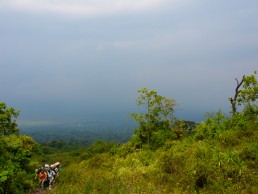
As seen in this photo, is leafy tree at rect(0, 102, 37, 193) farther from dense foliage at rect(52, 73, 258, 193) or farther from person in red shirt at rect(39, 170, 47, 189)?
dense foliage at rect(52, 73, 258, 193)

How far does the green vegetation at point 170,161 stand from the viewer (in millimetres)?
15484

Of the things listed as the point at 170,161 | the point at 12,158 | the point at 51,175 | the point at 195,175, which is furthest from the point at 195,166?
the point at 12,158

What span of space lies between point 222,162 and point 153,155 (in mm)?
9723

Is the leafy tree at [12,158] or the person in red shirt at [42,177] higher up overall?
the leafy tree at [12,158]

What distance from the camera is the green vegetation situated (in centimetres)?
1548

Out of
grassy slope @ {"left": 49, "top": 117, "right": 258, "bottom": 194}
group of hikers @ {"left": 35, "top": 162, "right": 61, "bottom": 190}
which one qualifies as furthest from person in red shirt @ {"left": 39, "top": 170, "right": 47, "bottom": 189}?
grassy slope @ {"left": 49, "top": 117, "right": 258, "bottom": 194}

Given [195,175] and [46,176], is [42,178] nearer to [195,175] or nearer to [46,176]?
[46,176]

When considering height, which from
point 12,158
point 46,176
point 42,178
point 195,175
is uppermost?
point 12,158

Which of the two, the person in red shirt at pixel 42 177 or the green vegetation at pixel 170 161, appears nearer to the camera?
the green vegetation at pixel 170 161

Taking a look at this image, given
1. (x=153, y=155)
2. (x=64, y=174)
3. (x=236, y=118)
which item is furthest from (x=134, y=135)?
(x=64, y=174)

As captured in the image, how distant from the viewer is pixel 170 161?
64.4 feet

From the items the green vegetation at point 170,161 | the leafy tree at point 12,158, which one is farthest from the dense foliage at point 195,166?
the leafy tree at point 12,158

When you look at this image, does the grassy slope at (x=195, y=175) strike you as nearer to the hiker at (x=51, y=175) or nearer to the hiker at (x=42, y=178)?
the hiker at (x=51, y=175)

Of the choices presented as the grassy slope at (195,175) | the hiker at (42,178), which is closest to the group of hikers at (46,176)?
the hiker at (42,178)
